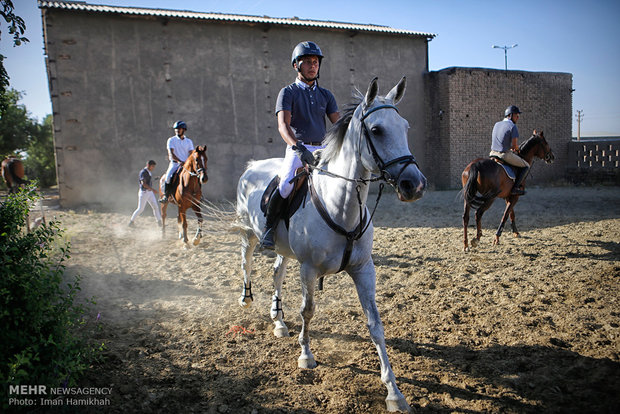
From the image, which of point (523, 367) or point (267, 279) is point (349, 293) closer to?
point (267, 279)

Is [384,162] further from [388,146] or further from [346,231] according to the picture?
[346,231]

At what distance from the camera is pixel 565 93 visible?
795 inches

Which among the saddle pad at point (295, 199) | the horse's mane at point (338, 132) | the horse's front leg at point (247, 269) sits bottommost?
the horse's front leg at point (247, 269)

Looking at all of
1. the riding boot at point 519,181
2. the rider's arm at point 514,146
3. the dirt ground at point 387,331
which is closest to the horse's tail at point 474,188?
the riding boot at point 519,181

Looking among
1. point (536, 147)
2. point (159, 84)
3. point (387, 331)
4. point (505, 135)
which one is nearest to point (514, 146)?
point (505, 135)

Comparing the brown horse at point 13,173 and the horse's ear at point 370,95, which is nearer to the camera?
the horse's ear at point 370,95

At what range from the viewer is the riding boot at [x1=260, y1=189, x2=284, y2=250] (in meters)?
3.81

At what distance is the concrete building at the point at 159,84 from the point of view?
1484cm

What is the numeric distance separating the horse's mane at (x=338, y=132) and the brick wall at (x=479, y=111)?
16.4 meters

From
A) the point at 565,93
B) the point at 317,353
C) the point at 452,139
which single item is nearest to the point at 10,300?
the point at 317,353

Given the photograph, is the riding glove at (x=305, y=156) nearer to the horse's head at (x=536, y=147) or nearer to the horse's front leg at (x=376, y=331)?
the horse's front leg at (x=376, y=331)

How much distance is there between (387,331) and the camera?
4379 mm

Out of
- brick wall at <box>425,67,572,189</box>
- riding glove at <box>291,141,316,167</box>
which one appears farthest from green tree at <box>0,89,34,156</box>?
riding glove at <box>291,141,316,167</box>

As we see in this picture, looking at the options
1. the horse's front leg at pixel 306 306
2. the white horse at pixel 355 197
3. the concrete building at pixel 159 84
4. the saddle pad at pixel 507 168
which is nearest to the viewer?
the white horse at pixel 355 197
